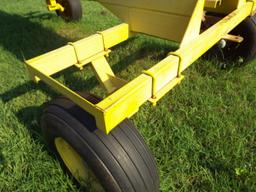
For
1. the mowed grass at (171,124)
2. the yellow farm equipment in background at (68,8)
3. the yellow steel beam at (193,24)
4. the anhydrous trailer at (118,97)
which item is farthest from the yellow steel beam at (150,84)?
the yellow farm equipment in background at (68,8)

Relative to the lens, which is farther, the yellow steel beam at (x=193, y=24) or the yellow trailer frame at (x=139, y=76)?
the yellow steel beam at (x=193, y=24)

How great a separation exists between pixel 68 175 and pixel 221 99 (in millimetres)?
1713

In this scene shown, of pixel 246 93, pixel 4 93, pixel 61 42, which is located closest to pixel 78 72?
pixel 4 93

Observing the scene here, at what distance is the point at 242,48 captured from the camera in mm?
3283

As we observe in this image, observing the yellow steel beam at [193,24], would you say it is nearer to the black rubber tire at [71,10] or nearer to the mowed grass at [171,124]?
the mowed grass at [171,124]

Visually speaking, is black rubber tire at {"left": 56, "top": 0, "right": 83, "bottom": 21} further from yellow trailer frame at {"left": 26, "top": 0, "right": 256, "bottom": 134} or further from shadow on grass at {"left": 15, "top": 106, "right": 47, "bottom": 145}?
shadow on grass at {"left": 15, "top": 106, "right": 47, "bottom": 145}

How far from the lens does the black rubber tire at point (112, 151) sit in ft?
4.87

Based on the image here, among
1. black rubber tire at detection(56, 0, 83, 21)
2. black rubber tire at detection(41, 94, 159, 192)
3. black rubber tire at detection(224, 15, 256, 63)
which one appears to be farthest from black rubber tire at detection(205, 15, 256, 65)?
black rubber tire at detection(56, 0, 83, 21)

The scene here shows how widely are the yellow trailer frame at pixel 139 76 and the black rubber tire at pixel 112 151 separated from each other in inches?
6.5

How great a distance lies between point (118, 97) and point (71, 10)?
419cm

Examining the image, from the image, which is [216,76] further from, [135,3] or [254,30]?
[135,3]

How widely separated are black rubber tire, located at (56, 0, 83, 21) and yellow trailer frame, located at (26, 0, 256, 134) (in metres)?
2.41

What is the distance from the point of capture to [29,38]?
455cm

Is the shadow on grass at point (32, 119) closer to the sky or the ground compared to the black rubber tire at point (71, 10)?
closer to the ground
